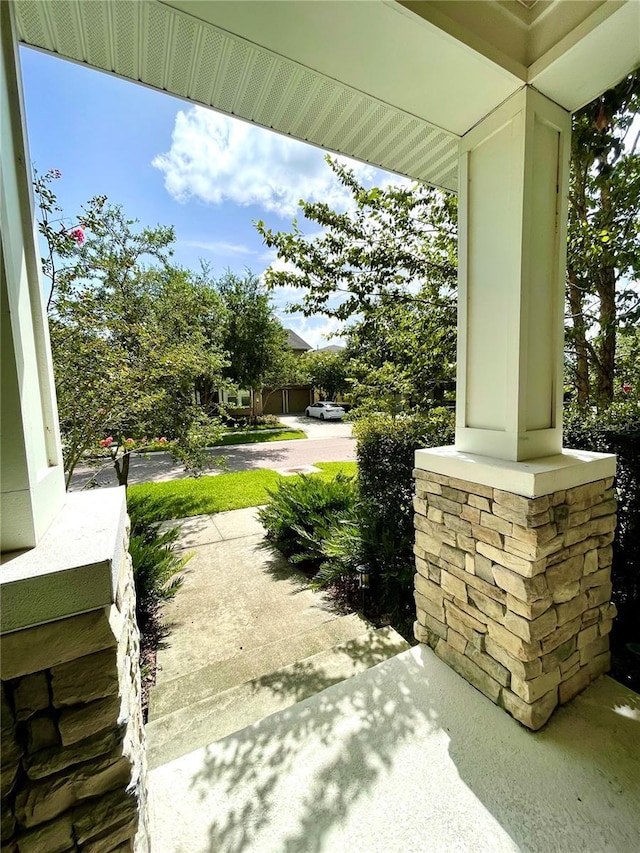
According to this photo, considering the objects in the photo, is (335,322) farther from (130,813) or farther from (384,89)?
(130,813)

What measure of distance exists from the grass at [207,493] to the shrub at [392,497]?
2462mm

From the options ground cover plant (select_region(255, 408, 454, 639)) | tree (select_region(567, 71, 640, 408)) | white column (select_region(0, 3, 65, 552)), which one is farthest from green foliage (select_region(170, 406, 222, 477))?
tree (select_region(567, 71, 640, 408))

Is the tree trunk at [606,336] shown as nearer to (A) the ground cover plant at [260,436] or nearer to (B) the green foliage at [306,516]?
(B) the green foliage at [306,516]

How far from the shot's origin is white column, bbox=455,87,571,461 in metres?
1.80

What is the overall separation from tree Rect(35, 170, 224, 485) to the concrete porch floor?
8.98 feet

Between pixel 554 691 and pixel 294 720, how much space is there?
1364 millimetres

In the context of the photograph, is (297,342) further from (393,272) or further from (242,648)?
(242,648)

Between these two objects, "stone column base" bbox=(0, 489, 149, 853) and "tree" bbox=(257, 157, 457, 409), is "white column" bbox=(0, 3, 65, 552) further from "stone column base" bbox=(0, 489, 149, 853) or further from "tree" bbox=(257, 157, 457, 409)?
"tree" bbox=(257, 157, 457, 409)

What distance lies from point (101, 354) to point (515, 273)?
3.55 metres

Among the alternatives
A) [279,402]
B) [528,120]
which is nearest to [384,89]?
[528,120]

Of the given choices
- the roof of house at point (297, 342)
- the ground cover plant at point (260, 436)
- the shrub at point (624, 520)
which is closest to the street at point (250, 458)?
the ground cover plant at point (260, 436)

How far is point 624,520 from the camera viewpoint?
241 cm

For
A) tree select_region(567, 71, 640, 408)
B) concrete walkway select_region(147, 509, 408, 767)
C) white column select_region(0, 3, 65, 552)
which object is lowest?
concrete walkway select_region(147, 509, 408, 767)

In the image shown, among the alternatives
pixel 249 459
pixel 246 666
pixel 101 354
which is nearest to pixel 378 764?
pixel 246 666
